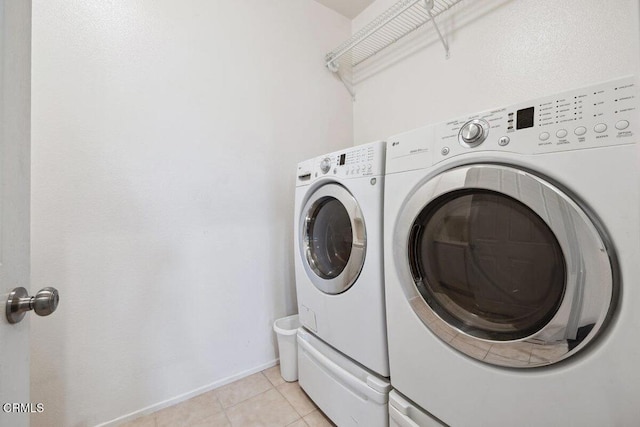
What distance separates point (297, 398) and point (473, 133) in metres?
1.46

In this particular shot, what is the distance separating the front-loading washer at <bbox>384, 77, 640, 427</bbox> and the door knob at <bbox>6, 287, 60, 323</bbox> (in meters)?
0.85

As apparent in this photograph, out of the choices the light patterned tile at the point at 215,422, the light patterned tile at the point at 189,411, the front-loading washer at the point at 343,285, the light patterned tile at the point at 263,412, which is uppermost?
the front-loading washer at the point at 343,285

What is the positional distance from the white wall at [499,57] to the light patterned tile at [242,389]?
1.79 meters

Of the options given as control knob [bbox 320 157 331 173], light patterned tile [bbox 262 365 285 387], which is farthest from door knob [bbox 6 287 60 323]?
light patterned tile [bbox 262 365 285 387]

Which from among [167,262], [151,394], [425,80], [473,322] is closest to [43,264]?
[167,262]

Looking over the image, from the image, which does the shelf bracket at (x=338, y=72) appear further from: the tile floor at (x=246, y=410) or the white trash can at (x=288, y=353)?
the tile floor at (x=246, y=410)

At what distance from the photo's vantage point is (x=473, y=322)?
691mm

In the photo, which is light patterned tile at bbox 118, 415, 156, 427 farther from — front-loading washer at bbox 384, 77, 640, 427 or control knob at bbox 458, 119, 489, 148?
control knob at bbox 458, 119, 489, 148

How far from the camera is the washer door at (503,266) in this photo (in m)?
0.51

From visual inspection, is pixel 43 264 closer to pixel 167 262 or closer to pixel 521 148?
pixel 167 262

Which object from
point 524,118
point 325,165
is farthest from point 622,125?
point 325,165

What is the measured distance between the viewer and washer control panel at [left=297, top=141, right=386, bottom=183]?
0.91 meters

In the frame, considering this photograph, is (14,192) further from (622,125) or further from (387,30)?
(387,30)

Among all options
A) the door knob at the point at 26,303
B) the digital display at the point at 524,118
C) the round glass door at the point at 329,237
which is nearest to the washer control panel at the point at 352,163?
the round glass door at the point at 329,237
